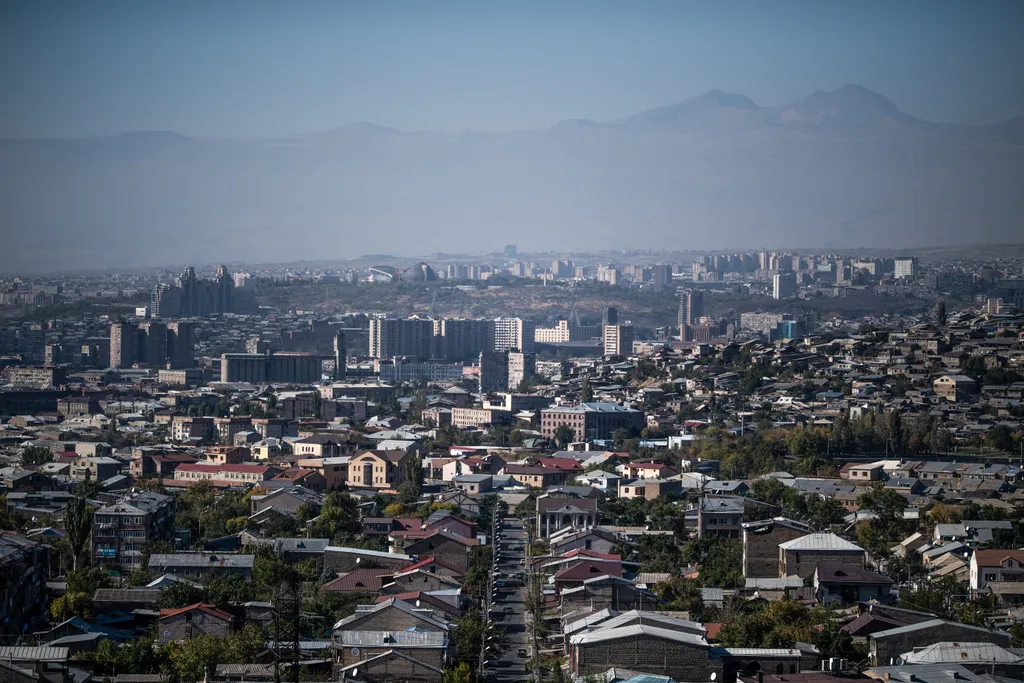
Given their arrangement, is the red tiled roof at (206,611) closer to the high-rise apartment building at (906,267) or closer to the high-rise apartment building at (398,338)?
the high-rise apartment building at (398,338)

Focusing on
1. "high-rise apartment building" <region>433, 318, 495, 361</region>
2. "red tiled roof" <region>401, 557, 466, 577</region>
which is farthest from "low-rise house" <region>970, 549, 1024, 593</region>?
"high-rise apartment building" <region>433, 318, 495, 361</region>

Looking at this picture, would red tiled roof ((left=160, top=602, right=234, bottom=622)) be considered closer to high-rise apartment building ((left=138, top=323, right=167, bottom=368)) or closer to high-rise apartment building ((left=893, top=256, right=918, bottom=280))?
high-rise apartment building ((left=138, top=323, right=167, bottom=368))

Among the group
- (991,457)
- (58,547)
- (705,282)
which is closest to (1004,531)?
(991,457)

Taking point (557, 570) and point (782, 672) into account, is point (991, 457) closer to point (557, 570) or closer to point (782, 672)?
point (557, 570)

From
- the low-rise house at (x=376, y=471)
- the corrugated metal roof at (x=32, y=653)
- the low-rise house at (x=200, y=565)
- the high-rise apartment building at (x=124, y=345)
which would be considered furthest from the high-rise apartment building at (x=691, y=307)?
the corrugated metal roof at (x=32, y=653)

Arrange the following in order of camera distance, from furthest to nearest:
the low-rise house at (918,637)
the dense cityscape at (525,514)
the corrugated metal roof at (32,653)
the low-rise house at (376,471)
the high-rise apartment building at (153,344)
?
the high-rise apartment building at (153,344)
the low-rise house at (376,471)
the low-rise house at (918,637)
the dense cityscape at (525,514)
the corrugated metal roof at (32,653)
